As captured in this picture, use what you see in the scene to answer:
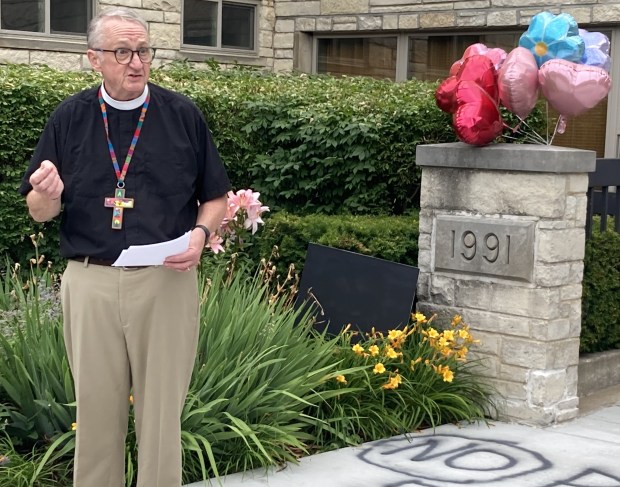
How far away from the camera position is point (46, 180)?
360cm

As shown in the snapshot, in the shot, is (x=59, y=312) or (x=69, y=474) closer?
(x=69, y=474)

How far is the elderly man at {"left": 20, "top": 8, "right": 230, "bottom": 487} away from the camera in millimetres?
3773

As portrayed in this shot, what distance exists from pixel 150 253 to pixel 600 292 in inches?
162

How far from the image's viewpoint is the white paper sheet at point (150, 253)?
373cm

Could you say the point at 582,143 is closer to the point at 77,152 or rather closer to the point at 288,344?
the point at 288,344

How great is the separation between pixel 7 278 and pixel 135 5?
6811 millimetres

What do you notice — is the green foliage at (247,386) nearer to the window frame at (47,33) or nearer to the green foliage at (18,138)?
the green foliage at (18,138)

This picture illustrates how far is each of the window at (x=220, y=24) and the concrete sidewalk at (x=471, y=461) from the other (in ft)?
26.7

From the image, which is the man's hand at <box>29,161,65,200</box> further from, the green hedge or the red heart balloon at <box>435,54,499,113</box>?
the green hedge

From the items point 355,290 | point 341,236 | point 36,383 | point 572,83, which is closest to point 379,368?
point 355,290

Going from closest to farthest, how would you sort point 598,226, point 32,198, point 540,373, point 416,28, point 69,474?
point 32,198
point 69,474
point 540,373
point 598,226
point 416,28

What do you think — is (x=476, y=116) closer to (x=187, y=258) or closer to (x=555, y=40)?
(x=555, y=40)

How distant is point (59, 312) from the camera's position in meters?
5.62

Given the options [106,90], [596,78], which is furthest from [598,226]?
[106,90]
